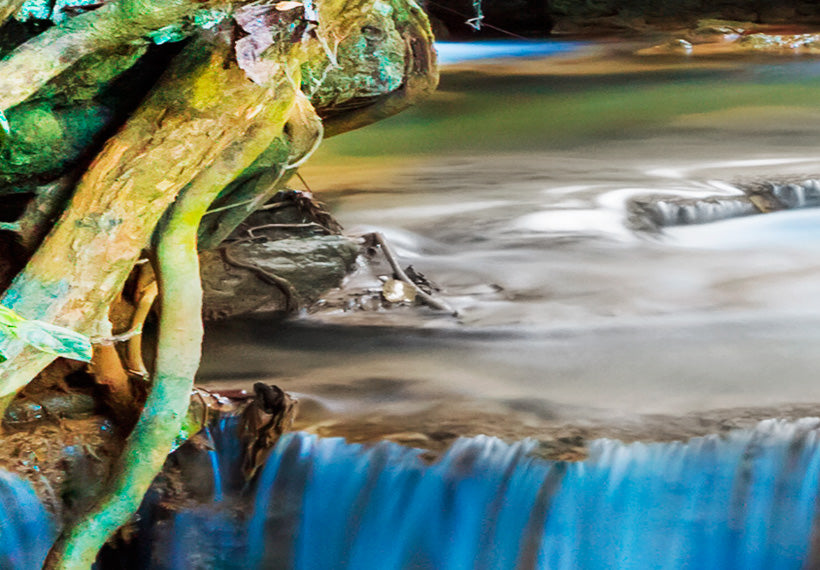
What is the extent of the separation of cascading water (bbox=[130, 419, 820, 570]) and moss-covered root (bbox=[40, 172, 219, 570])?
1.37ft

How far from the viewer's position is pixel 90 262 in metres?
2.25

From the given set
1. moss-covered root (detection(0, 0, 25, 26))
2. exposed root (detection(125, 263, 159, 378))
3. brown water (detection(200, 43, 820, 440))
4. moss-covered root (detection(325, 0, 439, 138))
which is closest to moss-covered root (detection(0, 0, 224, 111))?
moss-covered root (detection(0, 0, 25, 26))

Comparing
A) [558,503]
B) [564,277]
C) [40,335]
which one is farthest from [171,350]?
[564,277]

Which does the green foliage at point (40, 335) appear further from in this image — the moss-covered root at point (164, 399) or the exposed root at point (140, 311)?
the exposed root at point (140, 311)

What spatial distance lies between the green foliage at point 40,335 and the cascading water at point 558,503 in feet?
4.65

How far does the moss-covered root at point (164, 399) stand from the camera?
7.89ft

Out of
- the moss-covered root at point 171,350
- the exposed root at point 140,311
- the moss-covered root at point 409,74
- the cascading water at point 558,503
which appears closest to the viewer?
the moss-covered root at point 171,350

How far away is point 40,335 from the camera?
128 cm

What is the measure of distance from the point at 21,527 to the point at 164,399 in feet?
2.05

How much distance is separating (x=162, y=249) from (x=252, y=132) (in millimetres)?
340

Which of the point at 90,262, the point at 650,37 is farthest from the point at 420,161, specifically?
the point at 650,37

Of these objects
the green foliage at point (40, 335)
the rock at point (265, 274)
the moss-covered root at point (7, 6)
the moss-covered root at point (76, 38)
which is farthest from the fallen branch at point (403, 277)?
the green foliage at point (40, 335)

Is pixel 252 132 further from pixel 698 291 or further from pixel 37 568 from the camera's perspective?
pixel 698 291

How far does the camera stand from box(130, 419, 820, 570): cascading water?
2592 millimetres
